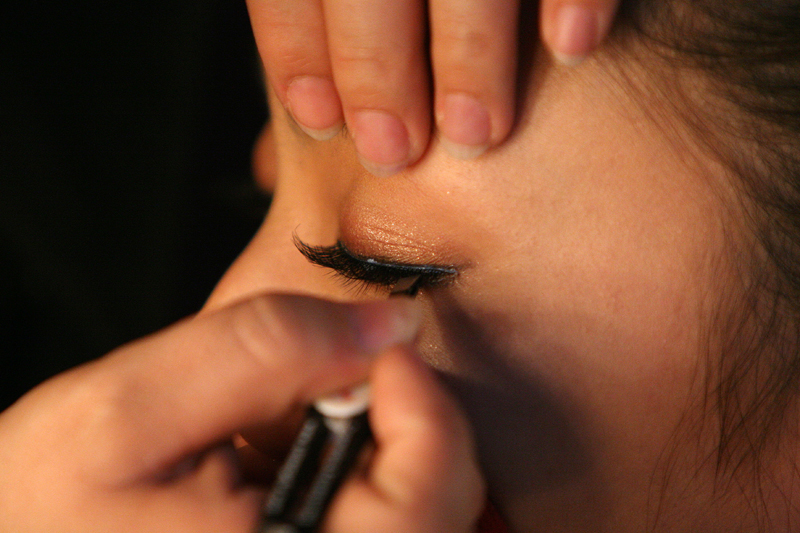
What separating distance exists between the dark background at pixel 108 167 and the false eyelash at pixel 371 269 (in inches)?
35.2

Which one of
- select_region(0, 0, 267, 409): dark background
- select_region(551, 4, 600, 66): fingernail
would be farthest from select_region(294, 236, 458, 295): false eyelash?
select_region(0, 0, 267, 409): dark background

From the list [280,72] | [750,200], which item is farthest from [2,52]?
[750,200]

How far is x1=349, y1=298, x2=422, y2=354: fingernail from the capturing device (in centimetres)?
46

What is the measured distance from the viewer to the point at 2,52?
1313mm

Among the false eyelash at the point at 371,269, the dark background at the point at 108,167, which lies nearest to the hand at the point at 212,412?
the false eyelash at the point at 371,269

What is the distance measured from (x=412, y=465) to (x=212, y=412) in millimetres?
156

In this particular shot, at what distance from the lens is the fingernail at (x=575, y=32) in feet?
1.62

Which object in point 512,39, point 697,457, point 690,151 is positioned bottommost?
point 697,457

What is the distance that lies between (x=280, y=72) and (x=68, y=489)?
1.33ft

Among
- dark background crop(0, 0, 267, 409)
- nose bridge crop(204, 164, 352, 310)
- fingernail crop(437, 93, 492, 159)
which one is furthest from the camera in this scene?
dark background crop(0, 0, 267, 409)

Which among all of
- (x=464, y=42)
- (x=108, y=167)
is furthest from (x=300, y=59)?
(x=108, y=167)

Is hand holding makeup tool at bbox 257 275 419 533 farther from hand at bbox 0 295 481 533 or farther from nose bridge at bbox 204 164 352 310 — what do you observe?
nose bridge at bbox 204 164 352 310

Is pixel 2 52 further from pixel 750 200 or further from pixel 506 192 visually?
pixel 750 200

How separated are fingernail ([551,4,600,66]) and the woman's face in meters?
0.03
